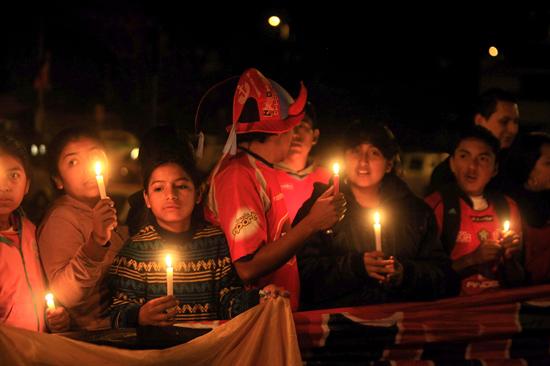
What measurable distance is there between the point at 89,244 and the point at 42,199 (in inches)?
268

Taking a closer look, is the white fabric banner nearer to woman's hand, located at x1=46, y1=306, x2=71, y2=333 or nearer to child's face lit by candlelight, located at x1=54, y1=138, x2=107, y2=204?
woman's hand, located at x1=46, y1=306, x2=71, y2=333

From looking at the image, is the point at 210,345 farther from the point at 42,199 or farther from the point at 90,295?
the point at 42,199

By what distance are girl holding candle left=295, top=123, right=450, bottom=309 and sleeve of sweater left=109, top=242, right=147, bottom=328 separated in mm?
937

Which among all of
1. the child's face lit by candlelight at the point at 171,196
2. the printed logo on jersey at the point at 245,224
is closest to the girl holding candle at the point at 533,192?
the printed logo on jersey at the point at 245,224

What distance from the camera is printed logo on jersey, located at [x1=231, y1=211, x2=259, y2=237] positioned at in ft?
11.4

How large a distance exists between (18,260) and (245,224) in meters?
1.09

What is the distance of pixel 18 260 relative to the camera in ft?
10.9

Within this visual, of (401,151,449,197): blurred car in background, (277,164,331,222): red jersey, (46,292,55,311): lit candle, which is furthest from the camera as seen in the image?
(401,151,449,197): blurred car in background

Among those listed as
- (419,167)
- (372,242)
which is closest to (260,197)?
(372,242)

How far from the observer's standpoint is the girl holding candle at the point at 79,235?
3287 mm

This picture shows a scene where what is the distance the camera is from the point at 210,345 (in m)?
3.17

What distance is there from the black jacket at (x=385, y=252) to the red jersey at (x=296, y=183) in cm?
85

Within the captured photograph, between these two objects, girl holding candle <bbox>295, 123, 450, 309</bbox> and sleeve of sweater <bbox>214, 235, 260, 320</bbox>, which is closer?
sleeve of sweater <bbox>214, 235, 260, 320</bbox>

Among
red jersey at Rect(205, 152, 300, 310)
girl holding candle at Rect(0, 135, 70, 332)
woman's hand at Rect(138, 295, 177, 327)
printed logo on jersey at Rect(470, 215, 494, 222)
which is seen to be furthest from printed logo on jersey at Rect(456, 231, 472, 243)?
girl holding candle at Rect(0, 135, 70, 332)
